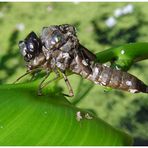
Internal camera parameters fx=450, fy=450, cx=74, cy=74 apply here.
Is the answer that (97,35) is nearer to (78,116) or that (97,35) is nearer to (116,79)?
(116,79)

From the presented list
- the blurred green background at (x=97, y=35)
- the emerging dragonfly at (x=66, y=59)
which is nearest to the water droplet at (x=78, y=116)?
the emerging dragonfly at (x=66, y=59)

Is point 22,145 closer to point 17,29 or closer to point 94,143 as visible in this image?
point 94,143

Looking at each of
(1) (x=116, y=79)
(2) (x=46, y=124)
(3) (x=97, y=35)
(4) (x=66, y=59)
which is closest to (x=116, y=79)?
(1) (x=116, y=79)

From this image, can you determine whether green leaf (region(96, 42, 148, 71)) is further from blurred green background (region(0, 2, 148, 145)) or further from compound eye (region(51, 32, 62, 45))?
blurred green background (region(0, 2, 148, 145))

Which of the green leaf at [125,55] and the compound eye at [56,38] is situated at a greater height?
the compound eye at [56,38]

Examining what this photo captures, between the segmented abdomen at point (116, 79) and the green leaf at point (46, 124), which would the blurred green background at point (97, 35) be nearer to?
the segmented abdomen at point (116, 79)

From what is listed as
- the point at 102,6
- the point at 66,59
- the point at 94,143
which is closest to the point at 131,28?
the point at 102,6

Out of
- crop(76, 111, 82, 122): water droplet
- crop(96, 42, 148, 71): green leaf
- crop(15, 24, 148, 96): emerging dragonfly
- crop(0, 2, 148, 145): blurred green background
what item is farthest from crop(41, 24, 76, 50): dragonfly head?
crop(0, 2, 148, 145): blurred green background
